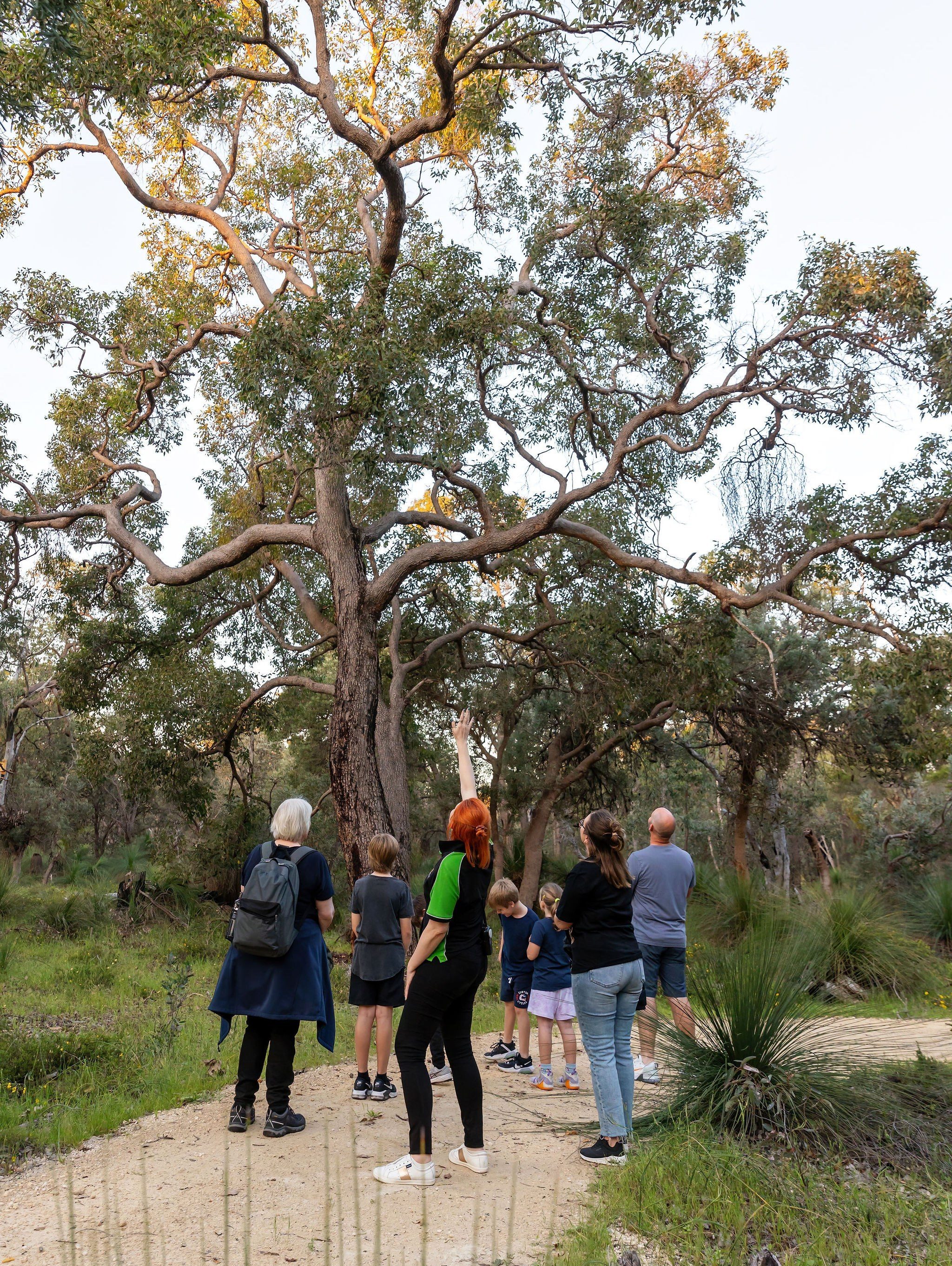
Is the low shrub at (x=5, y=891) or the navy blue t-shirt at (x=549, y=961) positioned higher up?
the low shrub at (x=5, y=891)

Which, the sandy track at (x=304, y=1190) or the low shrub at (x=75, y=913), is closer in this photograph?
the sandy track at (x=304, y=1190)

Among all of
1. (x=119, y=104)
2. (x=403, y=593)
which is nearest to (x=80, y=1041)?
(x=119, y=104)

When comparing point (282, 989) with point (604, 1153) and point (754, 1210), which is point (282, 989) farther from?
point (754, 1210)

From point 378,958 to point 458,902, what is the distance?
54.8 inches

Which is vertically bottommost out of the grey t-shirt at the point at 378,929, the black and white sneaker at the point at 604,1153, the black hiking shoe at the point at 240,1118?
the black and white sneaker at the point at 604,1153

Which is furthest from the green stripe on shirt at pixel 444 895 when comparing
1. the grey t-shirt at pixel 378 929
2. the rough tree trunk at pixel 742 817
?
the rough tree trunk at pixel 742 817

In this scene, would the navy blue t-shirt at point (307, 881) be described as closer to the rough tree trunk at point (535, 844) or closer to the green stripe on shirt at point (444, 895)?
the green stripe on shirt at point (444, 895)

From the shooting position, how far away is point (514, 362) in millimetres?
12898

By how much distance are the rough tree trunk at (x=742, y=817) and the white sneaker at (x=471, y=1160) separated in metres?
13.4

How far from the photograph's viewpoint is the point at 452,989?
168 inches

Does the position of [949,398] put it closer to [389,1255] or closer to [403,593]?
[403,593]

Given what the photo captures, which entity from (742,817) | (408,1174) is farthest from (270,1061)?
(742,817)

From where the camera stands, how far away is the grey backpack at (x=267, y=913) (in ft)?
15.5

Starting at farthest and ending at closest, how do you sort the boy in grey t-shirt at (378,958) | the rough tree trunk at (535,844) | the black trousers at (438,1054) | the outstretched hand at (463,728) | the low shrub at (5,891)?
the rough tree trunk at (535,844)
the low shrub at (5,891)
the black trousers at (438,1054)
the boy in grey t-shirt at (378,958)
the outstretched hand at (463,728)
